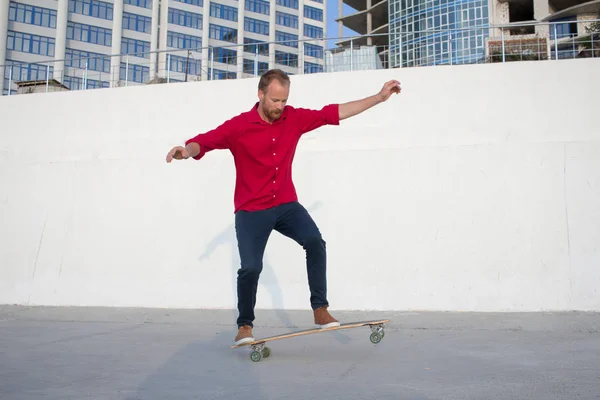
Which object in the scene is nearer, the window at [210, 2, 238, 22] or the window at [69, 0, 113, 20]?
the window at [69, 0, 113, 20]

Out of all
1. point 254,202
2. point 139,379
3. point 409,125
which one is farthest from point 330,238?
point 139,379

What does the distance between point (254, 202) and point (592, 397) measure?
241 centimetres

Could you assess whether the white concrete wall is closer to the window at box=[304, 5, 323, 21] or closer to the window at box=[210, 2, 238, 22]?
the window at box=[210, 2, 238, 22]

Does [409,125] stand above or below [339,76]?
below

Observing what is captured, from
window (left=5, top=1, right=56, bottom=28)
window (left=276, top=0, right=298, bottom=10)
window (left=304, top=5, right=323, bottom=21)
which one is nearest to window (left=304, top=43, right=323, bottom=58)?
window (left=304, top=5, right=323, bottom=21)

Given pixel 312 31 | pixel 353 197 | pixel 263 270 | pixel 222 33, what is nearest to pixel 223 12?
pixel 222 33

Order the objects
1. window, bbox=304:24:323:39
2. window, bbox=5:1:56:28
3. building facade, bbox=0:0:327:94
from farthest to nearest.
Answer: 1. window, bbox=304:24:323:39
2. window, bbox=5:1:56:28
3. building facade, bbox=0:0:327:94

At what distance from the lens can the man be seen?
3844 millimetres

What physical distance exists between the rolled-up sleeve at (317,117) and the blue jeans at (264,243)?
0.63 metres

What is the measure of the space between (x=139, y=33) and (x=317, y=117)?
54204 mm

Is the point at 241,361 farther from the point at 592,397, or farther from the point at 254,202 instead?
Result: the point at 592,397

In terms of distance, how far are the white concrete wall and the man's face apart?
4.65 m

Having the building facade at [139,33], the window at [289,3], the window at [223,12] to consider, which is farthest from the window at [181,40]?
the window at [289,3]

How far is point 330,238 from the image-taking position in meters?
8.25
